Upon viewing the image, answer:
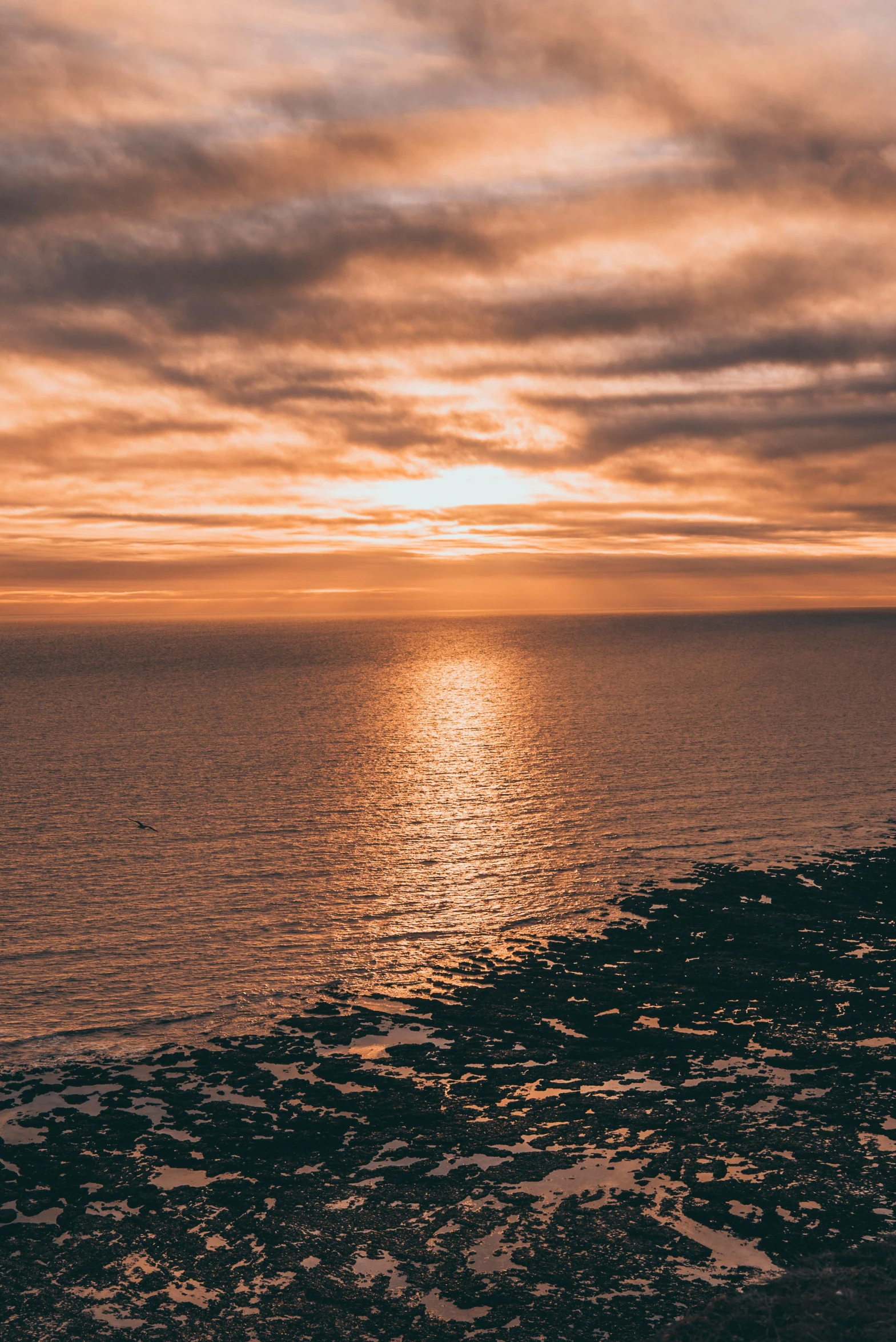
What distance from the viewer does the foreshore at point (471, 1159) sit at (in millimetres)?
19844

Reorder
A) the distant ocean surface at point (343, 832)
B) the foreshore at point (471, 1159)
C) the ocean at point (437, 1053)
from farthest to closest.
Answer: the distant ocean surface at point (343, 832) < the ocean at point (437, 1053) < the foreshore at point (471, 1159)

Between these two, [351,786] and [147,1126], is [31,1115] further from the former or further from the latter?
[351,786]

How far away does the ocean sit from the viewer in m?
20.5

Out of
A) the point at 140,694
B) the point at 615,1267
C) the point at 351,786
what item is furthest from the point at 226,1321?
the point at 140,694

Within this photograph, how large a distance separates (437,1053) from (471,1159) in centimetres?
602

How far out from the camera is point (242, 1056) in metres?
30.6

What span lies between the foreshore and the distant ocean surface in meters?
4.33

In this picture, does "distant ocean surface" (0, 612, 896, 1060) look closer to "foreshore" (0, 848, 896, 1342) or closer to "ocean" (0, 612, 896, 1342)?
"ocean" (0, 612, 896, 1342)

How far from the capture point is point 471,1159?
24828 millimetres

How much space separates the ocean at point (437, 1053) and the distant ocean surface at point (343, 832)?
288mm

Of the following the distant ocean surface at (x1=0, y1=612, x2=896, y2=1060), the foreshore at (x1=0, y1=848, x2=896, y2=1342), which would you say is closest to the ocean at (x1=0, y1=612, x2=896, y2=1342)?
the foreshore at (x1=0, y1=848, x2=896, y2=1342)

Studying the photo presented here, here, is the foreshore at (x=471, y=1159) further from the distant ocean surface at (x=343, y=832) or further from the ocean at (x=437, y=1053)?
the distant ocean surface at (x=343, y=832)

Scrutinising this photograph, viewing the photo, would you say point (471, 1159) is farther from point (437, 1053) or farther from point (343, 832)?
point (343, 832)

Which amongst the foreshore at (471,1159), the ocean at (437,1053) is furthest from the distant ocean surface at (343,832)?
the foreshore at (471,1159)
